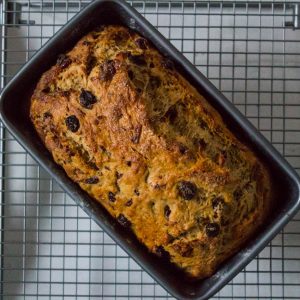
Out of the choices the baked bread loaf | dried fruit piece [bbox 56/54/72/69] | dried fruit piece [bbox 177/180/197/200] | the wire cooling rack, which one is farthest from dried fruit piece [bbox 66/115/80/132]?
the wire cooling rack

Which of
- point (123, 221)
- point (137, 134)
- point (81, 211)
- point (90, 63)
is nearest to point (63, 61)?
point (90, 63)

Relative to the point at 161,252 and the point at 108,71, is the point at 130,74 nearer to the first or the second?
the point at 108,71

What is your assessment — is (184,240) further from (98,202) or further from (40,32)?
(40,32)

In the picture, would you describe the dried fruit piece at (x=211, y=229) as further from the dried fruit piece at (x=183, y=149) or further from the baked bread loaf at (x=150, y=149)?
the dried fruit piece at (x=183, y=149)

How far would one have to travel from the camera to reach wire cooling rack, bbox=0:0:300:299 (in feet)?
4.68

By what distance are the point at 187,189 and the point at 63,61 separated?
1.10 ft

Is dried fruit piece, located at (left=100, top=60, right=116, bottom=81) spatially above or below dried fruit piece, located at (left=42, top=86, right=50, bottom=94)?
above

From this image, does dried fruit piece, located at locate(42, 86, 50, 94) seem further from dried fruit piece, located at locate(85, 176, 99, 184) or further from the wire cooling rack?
the wire cooling rack

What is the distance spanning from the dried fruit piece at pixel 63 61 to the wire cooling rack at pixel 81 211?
296 millimetres

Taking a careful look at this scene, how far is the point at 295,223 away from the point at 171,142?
1.64ft

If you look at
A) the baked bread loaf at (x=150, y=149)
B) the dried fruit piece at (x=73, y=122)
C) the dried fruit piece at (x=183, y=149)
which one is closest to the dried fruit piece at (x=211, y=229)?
the baked bread loaf at (x=150, y=149)

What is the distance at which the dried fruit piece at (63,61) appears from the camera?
3.73 feet

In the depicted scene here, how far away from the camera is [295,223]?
4.68 feet

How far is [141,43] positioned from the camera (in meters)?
1.14
